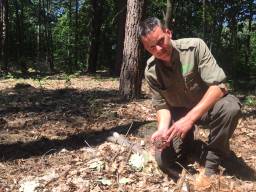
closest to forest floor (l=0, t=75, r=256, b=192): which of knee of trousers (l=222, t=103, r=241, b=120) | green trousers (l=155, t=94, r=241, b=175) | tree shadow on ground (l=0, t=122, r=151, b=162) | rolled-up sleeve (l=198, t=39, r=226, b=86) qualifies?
tree shadow on ground (l=0, t=122, r=151, b=162)

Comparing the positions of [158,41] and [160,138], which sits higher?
[158,41]

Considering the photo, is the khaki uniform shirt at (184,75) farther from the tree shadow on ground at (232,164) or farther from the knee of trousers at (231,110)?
the tree shadow on ground at (232,164)

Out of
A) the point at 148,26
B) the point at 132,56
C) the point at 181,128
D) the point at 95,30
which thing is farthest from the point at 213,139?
the point at 95,30

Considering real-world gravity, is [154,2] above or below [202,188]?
above

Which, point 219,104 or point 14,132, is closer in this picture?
point 219,104

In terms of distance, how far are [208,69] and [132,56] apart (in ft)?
14.2

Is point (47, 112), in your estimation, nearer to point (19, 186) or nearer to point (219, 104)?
point (19, 186)

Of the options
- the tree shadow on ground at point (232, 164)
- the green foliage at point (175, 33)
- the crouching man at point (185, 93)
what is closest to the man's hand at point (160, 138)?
the crouching man at point (185, 93)

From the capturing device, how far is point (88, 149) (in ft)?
17.6

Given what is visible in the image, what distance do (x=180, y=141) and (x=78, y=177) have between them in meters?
1.07

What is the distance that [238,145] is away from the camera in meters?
5.54

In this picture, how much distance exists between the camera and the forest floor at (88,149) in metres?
4.41

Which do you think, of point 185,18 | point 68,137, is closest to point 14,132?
point 68,137

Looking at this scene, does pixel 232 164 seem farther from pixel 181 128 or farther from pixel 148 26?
pixel 148 26
